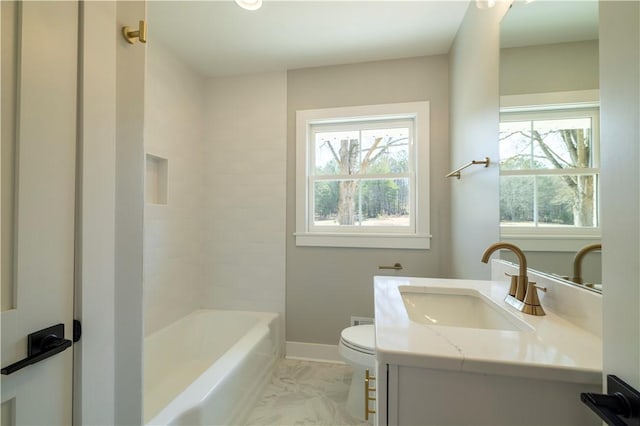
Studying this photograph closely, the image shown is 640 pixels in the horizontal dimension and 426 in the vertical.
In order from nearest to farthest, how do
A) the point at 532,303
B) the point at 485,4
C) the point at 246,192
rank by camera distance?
the point at 532,303 → the point at 485,4 → the point at 246,192

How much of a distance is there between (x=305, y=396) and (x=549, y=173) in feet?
5.98

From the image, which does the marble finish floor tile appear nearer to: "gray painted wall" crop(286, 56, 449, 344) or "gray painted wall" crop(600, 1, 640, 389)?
"gray painted wall" crop(286, 56, 449, 344)

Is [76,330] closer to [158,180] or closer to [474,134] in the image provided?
[158,180]

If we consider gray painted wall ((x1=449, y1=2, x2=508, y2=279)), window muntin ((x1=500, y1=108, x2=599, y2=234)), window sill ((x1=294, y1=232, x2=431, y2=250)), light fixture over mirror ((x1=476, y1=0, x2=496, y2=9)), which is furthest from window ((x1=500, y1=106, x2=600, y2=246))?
window sill ((x1=294, y1=232, x2=431, y2=250))

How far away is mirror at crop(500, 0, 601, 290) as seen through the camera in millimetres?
730

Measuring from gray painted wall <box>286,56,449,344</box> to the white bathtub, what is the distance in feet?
1.20

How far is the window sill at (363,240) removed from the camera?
2.11 meters

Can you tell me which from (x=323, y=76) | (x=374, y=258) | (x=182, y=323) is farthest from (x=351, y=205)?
(x=182, y=323)

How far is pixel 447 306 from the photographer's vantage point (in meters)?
1.11

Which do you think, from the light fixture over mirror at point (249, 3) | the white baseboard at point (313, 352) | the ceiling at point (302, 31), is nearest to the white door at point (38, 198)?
the light fixture over mirror at point (249, 3)

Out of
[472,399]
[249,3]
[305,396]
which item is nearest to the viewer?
[472,399]

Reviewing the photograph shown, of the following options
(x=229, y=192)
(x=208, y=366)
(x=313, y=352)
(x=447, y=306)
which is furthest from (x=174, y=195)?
(x=447, y=306)

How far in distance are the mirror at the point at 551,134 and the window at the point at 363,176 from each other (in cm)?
97

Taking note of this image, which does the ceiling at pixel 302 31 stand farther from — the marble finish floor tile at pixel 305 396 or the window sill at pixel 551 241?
the marble finish floor tile at pixel 305 396
